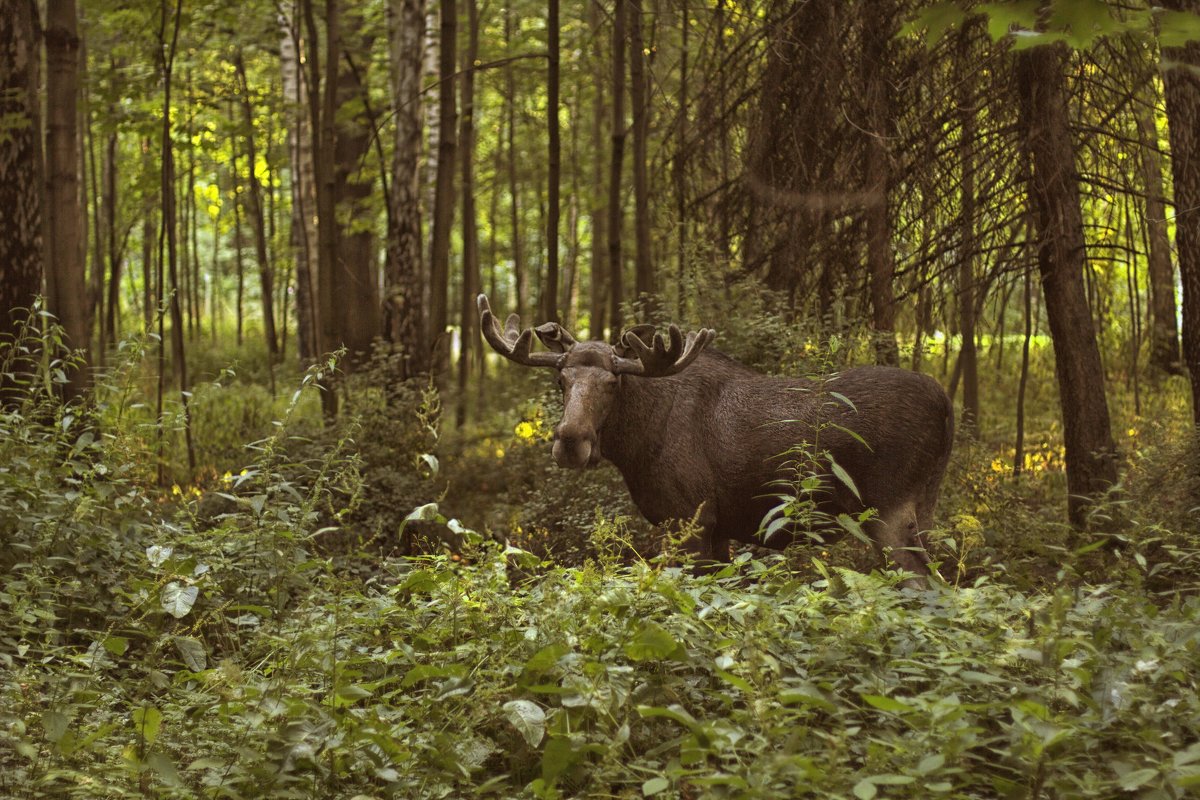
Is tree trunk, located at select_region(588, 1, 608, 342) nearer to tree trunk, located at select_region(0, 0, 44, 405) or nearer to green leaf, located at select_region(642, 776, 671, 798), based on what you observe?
tree trunk, located at select_region(0, 0, 44, 405)

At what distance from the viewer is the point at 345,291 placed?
687 inches

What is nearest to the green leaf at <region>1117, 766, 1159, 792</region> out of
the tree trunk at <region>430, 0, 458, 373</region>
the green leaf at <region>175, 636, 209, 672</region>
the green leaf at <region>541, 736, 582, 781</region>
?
the green leaf at <region>541, 736, 582, 781</region>

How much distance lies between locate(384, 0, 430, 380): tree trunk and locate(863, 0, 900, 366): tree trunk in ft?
18.6

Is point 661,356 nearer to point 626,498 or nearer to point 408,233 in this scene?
point 626,498

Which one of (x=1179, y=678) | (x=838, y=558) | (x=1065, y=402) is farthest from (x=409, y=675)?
(x=1065, y=402)

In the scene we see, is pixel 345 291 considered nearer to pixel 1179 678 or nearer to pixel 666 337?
pixel 666 337

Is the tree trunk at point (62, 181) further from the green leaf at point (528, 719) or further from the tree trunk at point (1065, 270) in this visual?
the tree trunk at point (1065, 270)

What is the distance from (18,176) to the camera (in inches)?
371

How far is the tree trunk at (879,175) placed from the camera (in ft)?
31.5

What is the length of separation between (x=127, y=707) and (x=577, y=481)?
4.74 m

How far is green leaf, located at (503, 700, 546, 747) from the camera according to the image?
4133mm

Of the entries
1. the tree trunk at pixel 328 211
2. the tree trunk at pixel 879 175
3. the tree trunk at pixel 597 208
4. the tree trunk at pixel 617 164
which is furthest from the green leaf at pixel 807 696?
the tree trunk at pixel 597 208

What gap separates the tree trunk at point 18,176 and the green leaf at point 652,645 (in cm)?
680

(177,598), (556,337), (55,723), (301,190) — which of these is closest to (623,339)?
(556,337)
